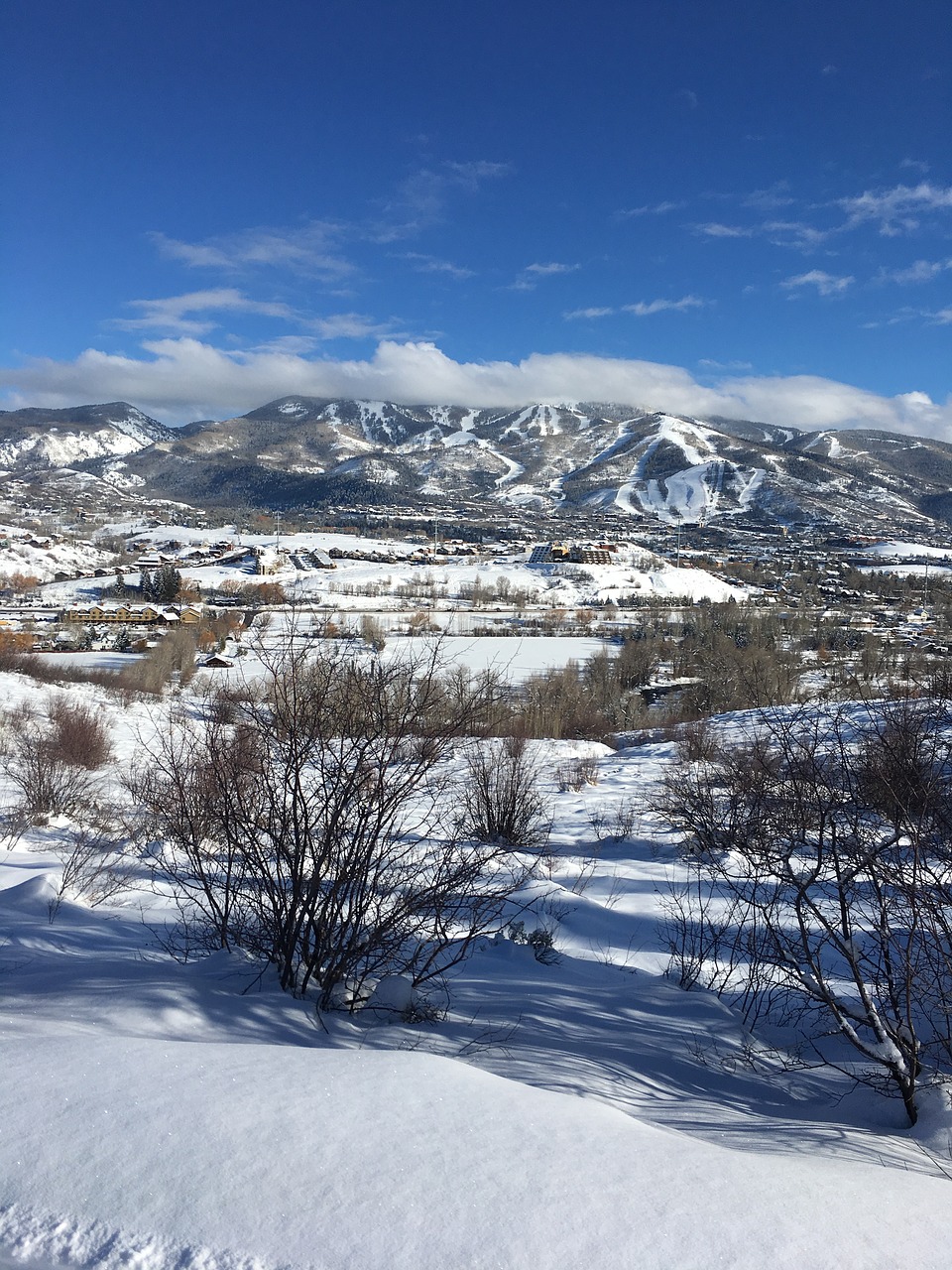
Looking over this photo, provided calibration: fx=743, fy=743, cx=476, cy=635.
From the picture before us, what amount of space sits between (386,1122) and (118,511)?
16463cm

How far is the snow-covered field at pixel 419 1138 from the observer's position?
1903 millimetres

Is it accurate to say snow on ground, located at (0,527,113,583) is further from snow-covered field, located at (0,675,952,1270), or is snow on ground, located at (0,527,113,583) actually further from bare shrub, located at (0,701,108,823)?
snow-covered field, located at (0,675,952,1270)

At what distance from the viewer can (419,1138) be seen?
229 centimetres

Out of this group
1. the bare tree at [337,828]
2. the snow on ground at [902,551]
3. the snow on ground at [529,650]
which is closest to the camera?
the bare tree at [337,828]

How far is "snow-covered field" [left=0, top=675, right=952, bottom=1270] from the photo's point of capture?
190cm

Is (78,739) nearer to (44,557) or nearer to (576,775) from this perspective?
(576,775)

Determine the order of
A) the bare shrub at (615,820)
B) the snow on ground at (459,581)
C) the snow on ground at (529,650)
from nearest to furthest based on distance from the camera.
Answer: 1. the bare shrub at (615,820)
2. the snow on ground at (529,650)
3. the snow on ground at (459,581)

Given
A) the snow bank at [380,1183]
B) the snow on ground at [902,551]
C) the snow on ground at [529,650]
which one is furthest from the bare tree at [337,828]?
the snow on ground at [902,551]

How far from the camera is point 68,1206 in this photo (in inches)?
75.6

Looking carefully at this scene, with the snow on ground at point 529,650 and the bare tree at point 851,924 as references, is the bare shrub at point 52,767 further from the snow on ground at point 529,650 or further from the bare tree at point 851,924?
the snow on ground at point 529,650

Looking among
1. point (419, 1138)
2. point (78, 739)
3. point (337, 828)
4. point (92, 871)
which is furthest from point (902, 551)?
point (419, 1138)

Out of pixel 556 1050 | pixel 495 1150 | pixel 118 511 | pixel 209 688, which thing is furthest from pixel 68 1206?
pixel 118 511

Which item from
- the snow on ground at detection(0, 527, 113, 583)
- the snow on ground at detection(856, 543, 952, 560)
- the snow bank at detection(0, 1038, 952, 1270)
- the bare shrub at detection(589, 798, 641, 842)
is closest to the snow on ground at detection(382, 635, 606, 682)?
the bare shrub at detection(589, 798, 641, 842)

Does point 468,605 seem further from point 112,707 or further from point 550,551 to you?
point 112,707
